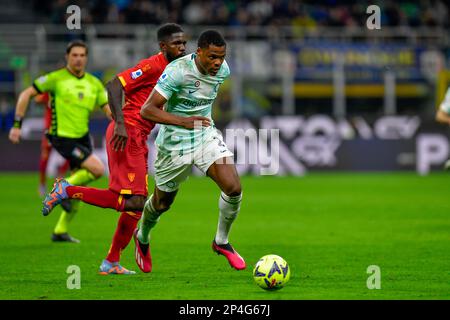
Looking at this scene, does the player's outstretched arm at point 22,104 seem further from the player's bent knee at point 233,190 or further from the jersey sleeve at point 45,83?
the player's bent knee at point 233,190

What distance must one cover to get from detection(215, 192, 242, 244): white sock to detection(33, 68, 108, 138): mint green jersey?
3949mm

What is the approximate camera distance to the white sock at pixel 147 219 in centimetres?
963

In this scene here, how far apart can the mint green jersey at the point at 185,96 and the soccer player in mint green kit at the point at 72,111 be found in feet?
11.0

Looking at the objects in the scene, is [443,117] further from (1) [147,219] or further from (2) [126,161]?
(2) [126,161]

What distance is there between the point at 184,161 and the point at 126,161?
61 cm

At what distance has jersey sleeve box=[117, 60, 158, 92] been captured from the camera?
→ 31.7 feet

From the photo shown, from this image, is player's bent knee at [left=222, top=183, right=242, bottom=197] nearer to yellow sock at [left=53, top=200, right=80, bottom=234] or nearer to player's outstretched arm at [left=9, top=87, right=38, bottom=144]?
yellow sock at [left=53, top=200, right=80, bottom=234]

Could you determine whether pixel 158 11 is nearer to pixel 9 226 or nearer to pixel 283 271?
pixel 9 226

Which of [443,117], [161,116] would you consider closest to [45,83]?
[161,116]

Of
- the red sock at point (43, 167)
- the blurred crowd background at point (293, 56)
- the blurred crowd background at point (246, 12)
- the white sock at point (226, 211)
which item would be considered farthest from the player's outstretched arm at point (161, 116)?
the blurred crowd background at point (246, 12)

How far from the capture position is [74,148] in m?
12.9

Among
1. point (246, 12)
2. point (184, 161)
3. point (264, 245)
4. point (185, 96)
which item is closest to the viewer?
point (185, 96)
